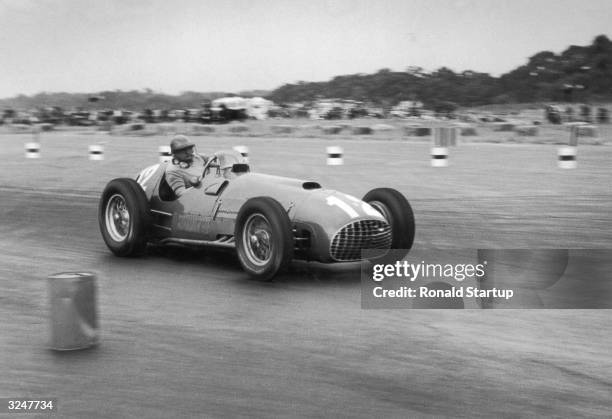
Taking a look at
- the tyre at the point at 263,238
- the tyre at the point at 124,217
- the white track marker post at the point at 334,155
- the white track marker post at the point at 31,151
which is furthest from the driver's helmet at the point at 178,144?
the white track marker post at the point at 31,151

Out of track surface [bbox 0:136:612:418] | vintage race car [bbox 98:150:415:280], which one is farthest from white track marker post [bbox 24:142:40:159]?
vintage race car [bbox 98:150:415:280]

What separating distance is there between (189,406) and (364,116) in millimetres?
33490

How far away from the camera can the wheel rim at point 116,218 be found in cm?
917

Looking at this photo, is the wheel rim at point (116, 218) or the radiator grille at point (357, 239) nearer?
the radiator grille at point (357, 239)

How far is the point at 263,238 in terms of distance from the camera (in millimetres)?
7496

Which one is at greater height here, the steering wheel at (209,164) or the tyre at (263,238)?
the steering wheel at (209,164)

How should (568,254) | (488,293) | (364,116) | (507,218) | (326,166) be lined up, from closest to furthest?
(488,293)
(568,254)
(507,218)
(326,166)
(364,116)

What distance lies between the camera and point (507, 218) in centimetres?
1180

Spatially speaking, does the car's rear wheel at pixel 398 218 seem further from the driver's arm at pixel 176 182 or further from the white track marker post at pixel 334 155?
the white track marker post at pixel 334 155

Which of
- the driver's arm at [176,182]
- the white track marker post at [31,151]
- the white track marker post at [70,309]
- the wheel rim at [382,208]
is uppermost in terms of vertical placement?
the driver's arm at [176,182]

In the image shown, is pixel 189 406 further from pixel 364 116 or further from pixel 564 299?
pixel 364 116

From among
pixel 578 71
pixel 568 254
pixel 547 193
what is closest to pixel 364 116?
pixel 578 71

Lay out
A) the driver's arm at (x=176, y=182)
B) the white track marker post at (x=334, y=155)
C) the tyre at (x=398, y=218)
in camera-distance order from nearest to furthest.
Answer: the tyre at (x=398, y=218) → the driver's arm at (x=176, y=182) → the white track marker post at (x=334, y=155)

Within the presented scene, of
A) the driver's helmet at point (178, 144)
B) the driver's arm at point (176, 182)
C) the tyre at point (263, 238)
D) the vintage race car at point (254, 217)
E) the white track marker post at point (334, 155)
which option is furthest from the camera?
the white track marker post at point (334, 155)
